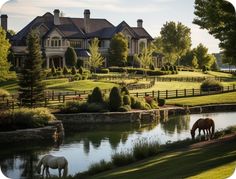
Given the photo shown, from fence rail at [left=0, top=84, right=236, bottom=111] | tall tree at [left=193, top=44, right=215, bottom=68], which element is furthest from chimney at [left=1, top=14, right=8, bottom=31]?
tall tree at [left=193, top=44, right=215, bottom=68]

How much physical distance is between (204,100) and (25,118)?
6.71m

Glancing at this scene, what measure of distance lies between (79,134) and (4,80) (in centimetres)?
438

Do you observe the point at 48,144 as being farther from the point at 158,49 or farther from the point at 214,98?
the point at 214,98

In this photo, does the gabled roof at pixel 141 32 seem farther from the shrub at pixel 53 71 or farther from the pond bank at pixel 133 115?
the pond bank at pixel 133 115

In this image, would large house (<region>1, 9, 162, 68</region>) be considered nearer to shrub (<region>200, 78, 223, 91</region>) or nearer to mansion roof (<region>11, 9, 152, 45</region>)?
mansion roof (<region>11, 9, 152, 45</region>)

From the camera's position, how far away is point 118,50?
50.4 ft

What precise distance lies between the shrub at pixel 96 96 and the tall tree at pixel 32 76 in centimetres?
236

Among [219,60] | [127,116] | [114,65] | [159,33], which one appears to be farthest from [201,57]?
[127,116]

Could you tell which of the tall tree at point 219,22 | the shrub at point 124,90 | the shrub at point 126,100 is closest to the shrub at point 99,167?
the tall tree at point 219,22

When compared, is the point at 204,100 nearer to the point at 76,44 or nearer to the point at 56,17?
the point at 76,44

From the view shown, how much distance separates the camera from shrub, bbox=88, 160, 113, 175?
40.3 ft

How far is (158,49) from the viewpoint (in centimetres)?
1502

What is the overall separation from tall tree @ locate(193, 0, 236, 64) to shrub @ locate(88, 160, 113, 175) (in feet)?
15.8

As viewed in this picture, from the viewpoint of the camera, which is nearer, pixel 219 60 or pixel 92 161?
pixel 92 161
